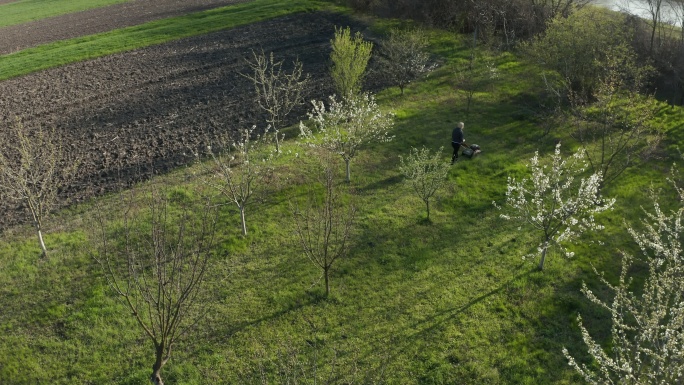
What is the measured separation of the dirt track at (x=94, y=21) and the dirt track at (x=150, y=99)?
1200 cm

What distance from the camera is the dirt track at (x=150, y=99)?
2175 centimetres

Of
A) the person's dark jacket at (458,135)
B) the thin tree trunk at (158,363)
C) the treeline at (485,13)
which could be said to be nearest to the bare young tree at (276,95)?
the person's dark jacket at (458,135)

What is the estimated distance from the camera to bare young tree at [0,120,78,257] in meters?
15.7

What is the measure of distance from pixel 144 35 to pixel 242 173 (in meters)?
30.3

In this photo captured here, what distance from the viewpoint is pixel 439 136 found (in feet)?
75.4

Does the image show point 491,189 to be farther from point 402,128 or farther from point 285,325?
point 285,325

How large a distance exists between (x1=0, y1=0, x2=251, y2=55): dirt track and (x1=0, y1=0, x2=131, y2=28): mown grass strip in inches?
86.8

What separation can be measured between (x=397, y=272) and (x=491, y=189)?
6.57 m

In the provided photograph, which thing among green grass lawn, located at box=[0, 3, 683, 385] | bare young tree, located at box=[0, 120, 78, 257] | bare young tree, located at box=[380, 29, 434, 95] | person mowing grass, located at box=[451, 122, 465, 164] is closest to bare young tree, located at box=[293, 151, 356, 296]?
green grass lawn, located at box=[0, 3, 683, 385]

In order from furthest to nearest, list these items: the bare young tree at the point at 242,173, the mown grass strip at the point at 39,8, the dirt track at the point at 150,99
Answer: the mown grass strip at the point at 39,8 < the dirt track at the point at 150,99 < the bare young tree at the point at 242,173

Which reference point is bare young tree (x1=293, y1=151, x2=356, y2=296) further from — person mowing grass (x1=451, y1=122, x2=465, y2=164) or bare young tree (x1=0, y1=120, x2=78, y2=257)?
bare young tree (x1=0, y1=120, x2=78, y2=257)

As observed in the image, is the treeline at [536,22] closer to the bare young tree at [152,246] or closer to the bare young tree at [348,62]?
the bare young tree at [348,62]

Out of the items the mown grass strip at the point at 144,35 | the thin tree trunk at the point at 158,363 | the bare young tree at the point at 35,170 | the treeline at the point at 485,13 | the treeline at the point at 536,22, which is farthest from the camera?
the mown grass strip at the point at 144,35

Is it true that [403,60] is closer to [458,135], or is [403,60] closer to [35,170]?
[458,135]
